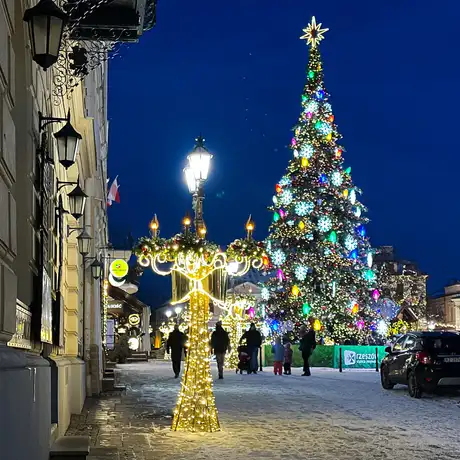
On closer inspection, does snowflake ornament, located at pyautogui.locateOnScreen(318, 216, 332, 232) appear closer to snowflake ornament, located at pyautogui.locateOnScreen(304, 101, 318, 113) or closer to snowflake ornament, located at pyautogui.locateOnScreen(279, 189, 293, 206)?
snowflake ornament, located at pyautogui.locateOnScreen(279, 189, 293, 206)

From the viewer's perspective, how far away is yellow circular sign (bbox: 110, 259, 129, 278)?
43125 mm

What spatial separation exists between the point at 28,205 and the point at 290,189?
3882cm

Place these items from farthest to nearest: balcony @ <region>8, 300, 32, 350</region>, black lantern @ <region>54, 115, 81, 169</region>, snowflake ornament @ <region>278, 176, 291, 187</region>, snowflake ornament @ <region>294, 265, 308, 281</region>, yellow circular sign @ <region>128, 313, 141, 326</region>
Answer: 1. yellow circular sign @ <region>128, 313, 141, 326</region>
2. snowflake ornament @ <region>278, 176, 291, 187</region>
3. snowflake ornament @ <region>294, 265, 308, 281</region>
4. black lantern @ <region>54, 115, 81, 169</region>
5. balcony @ <region>8, 300, 32, 350</region>

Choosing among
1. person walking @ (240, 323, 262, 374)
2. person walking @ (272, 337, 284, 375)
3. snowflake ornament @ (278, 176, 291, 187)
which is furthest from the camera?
snowflake ornament @ (278, 176, 291, 187)

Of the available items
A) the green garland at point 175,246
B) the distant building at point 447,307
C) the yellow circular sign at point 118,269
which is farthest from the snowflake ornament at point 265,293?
the distant building at point 447,307

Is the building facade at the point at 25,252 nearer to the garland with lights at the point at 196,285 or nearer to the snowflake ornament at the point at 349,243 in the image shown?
the garland with lights at the point at 196,285

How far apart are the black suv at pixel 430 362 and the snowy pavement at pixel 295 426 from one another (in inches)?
14.8

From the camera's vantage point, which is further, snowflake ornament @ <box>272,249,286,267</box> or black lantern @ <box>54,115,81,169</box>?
snowflake ornament @ <box>272,249,286,267</box>

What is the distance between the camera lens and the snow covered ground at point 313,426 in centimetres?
1071

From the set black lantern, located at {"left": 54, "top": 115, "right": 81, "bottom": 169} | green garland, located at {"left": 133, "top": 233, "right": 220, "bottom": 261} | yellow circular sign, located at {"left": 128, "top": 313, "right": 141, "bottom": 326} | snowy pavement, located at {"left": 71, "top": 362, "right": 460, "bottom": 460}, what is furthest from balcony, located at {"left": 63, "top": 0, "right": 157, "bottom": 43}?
yellow circular sign, located at {"left": 128, "top": 313, "right": 141, "bottom": 326}

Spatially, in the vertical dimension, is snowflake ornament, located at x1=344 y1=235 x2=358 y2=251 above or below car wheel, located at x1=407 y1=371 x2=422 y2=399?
above

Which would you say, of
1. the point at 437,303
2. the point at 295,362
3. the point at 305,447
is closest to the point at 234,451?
the point at 305,447

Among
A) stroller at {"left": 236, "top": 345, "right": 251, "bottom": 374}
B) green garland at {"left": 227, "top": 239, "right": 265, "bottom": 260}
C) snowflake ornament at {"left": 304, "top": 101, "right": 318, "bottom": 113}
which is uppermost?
snowflake ornament at {"left": 304, "top": 101, "right": 318, "bottom": 113}

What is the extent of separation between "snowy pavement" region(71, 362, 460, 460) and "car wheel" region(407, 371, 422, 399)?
0.22m
